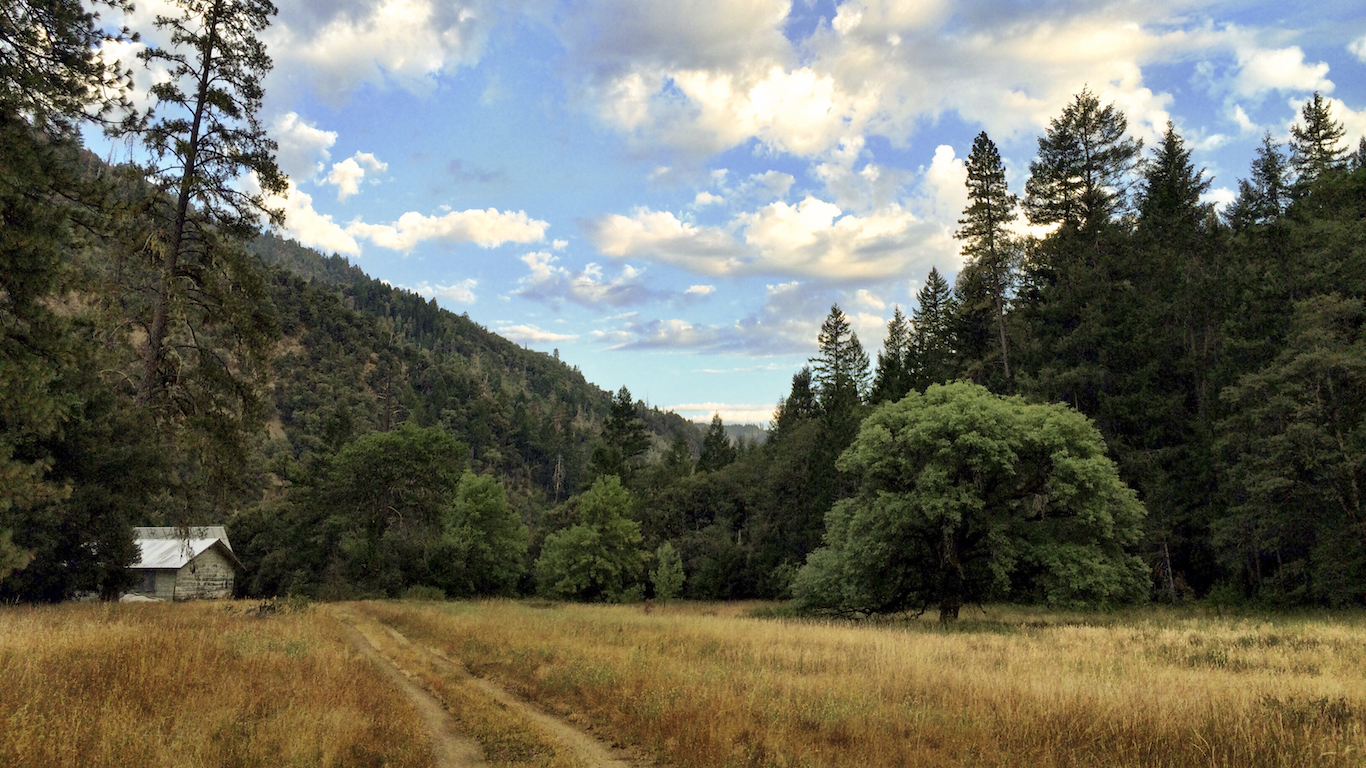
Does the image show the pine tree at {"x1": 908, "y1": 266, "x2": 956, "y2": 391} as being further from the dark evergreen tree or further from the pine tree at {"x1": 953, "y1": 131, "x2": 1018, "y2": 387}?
the dark evergreen tree

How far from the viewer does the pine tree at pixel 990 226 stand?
142ft

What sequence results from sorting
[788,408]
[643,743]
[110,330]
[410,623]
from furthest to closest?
[788,408] < [410,623] < [110,330] < [643,743]

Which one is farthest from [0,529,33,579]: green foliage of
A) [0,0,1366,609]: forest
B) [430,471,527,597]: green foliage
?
[430,471,527,597]: green foliage

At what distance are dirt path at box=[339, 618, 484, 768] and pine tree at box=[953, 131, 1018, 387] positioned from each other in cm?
4021

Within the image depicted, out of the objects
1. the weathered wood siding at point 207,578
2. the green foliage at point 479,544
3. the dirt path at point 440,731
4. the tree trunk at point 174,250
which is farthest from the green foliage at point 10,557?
the weathered wood siding at point 207,578

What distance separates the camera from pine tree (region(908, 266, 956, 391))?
181 ft

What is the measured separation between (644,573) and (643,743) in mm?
Answer: 58240

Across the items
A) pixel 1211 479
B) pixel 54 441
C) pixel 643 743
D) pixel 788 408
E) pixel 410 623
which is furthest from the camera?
pixel 788 408

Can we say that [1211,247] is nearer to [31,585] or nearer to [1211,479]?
[1211,479]

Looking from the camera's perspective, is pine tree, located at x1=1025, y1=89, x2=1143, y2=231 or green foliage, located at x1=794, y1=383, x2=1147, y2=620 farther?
pine tree, located at x1=1025, y1=89, x2=1143, y2=231

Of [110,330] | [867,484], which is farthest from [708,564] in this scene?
[110,330]

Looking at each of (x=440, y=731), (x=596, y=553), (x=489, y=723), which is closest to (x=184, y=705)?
(x=440, y=731)

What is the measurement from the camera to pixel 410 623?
955 inches

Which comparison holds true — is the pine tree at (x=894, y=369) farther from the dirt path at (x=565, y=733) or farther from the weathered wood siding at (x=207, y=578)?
the weathered wood siding at (x=207, y=578)
